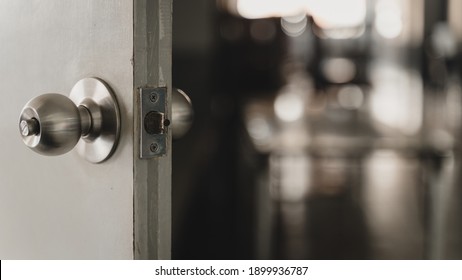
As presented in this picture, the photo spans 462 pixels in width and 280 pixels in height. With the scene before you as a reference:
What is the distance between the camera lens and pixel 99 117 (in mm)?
570

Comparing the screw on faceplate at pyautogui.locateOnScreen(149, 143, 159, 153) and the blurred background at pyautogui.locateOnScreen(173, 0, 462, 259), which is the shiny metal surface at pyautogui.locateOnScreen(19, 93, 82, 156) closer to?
the screw on faceplate at pyautogui.locateOnScreen(149, 143, 159, 153)

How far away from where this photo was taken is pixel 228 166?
4.17 metres

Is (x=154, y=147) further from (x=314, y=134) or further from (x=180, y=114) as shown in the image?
(x=314, y=134)

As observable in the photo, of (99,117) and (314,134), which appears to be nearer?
(99,117)

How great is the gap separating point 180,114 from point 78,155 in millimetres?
101

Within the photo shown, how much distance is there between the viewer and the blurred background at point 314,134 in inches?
129

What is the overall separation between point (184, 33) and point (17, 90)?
3.87m

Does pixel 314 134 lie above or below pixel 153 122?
below

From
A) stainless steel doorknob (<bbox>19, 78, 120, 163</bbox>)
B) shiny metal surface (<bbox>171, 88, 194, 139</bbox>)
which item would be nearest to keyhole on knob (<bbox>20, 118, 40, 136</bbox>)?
stainless steel doorknob (<bbox>19, 78, 120, 163</bbox>)

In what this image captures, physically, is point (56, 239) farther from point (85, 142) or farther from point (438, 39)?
point (438, 39)

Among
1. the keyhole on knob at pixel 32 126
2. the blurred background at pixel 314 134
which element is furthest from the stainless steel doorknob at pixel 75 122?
the blurred background at pixel 314 134

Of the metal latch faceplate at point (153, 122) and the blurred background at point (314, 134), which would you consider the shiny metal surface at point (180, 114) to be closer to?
the metal latch faceplate at point (153, 122)

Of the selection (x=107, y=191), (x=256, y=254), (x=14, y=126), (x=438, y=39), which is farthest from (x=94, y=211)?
(x=438, y=39)

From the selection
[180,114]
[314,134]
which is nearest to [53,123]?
[180,114]
